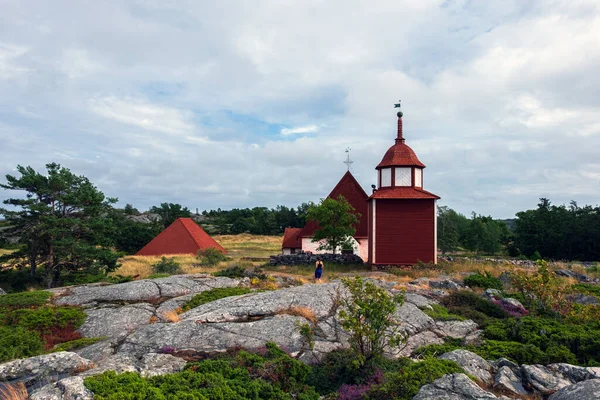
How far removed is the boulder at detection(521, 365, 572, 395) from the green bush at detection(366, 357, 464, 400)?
128 centimetres

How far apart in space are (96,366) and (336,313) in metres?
6.10

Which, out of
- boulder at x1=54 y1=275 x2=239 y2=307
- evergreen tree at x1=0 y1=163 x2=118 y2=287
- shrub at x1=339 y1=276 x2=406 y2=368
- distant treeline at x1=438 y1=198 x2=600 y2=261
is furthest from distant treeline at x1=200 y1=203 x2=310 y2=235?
shrub at x1=339 y1=276 x2=406 y2=368

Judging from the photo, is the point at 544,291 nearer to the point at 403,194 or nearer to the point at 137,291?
the point at 137,291

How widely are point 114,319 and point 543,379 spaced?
10587 mm

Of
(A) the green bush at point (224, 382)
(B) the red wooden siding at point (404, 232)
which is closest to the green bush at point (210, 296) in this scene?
(A) the green bush at point (224, 382)

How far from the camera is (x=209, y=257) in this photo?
33.6 metres

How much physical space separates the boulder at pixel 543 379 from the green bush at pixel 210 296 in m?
8.81

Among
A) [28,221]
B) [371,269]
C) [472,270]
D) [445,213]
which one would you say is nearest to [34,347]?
[28,221]

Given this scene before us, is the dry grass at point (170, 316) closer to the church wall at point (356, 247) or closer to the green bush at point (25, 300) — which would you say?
the green bush at point (25, 300)

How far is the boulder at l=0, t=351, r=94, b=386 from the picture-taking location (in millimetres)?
6906

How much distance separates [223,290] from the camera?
1439 centimetres

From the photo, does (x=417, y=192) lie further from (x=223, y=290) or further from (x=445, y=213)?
(x=445, y=213)

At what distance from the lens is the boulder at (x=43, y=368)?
6.91 meters

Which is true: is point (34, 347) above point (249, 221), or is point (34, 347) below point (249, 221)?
below
